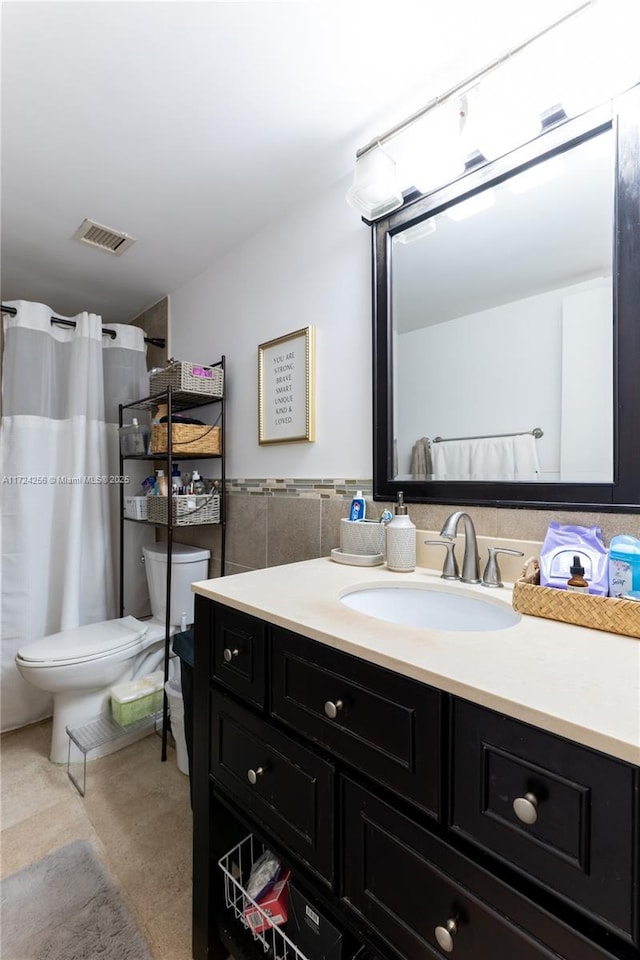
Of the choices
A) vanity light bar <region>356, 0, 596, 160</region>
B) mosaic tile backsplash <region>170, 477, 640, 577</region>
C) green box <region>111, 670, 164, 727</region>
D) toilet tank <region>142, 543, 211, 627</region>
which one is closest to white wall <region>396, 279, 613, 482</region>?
mosaic tile backsplash <region>170, 477, 640, 577</region>

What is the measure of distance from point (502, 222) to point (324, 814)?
4.49 feet

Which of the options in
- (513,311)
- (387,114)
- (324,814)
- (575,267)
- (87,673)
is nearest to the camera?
(324,814)

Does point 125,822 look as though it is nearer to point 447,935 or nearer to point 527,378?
point 447,935

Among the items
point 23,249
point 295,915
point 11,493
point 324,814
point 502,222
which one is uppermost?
point 23,249

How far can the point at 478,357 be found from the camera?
3.70 ft

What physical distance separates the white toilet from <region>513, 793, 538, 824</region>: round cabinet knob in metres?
1.68

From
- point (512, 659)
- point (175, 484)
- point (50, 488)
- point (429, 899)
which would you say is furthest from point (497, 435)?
point (50, 488)

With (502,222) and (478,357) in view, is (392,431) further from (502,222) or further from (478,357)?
(502,222)

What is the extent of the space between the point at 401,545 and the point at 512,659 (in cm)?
53

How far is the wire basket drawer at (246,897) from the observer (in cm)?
90

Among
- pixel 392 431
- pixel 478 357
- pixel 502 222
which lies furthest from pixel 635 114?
pixel 392 431

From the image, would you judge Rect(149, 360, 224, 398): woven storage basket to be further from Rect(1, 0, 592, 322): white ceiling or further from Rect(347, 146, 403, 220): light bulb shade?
Rect(347, 146, 403, 220): light bulb shade

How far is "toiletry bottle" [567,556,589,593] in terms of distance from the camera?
0.80 metres

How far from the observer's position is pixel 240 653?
34.6 inches
